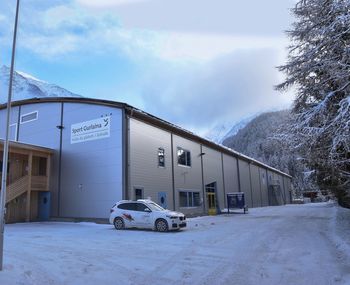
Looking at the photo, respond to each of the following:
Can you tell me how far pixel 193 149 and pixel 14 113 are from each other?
53.8ft

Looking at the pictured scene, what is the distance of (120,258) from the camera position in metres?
10.1

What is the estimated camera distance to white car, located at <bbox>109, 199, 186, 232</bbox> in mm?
18125

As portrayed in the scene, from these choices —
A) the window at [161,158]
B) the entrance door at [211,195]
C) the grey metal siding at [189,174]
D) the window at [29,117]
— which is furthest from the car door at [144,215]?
the entrance door at [211,195]

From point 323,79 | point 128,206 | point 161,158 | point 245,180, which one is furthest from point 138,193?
point 245,180

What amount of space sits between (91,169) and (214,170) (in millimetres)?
16819

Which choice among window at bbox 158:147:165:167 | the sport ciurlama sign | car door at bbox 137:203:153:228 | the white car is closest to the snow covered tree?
the white car

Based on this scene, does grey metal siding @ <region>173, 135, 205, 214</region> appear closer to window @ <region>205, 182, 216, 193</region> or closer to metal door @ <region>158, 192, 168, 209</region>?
window @ <region>205, 182, 216, 193</region>

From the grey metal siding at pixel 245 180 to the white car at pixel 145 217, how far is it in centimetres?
3089

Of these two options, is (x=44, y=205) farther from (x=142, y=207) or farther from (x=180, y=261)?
(x=180, y=261)

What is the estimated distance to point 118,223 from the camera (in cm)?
1972

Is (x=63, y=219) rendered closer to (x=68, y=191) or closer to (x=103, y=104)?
(x=68, y=191)

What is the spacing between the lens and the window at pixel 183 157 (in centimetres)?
3125

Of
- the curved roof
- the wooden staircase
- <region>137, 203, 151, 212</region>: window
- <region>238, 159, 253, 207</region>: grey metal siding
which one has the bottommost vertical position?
<region>137, 203, 151, 212</region>: window

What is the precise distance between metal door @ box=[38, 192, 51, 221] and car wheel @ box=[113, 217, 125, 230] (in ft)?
30.0
